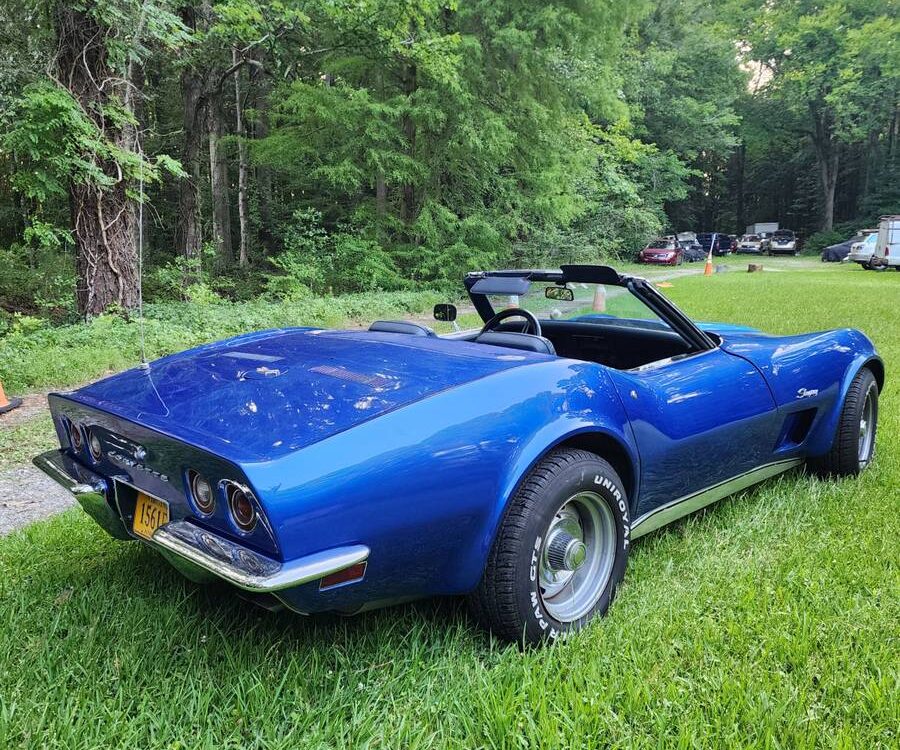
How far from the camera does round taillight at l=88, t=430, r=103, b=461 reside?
2.18m

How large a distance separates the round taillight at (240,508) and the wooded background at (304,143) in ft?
14.0

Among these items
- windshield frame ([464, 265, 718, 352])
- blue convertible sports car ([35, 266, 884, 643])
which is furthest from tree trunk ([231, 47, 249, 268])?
blue convertible sports car ([35, 266, 884, 643])

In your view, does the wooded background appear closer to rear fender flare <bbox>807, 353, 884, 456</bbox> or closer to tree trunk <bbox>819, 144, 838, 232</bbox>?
rear fender flare <bbox>807, 353, 884, 456</bbox>

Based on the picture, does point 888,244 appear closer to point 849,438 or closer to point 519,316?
point 849,438

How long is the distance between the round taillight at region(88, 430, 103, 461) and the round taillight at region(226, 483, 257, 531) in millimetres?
799

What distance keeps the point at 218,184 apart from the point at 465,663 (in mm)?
17845

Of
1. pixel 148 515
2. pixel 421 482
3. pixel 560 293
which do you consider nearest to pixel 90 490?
pixel 148 515

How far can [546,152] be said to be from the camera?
15102mm

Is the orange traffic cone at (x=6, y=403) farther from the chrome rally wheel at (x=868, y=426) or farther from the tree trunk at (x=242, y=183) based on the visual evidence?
the tree trunk at (x=242, y=183)

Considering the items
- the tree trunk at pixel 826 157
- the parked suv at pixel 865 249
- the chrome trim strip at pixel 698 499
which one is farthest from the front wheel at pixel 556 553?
the tree trunk at pixel 826 157

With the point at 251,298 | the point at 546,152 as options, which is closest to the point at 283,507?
the point at 251,298

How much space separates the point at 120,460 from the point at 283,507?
0.83 meters

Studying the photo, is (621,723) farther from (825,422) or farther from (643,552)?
(825,422)

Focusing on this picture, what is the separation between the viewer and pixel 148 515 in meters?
1.99
